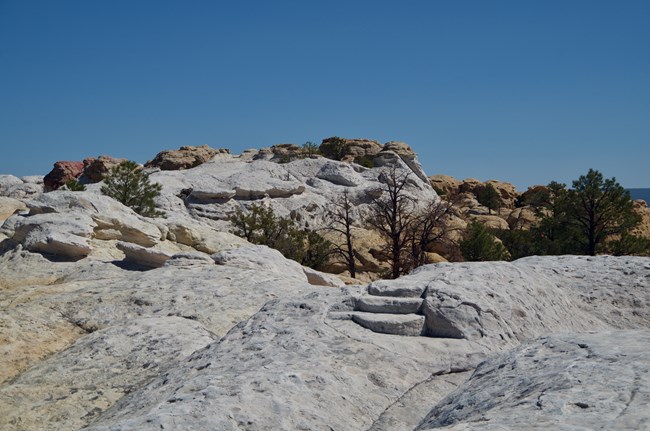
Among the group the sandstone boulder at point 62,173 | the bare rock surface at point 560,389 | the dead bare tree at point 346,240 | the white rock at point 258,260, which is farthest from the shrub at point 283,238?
the sandstone boulder at point 62,173

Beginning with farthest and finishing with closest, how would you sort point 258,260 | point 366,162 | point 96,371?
1. point 366,162
2. point 258,260
3. point 96,371

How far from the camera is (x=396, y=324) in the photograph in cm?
549

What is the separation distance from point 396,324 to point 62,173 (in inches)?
2621

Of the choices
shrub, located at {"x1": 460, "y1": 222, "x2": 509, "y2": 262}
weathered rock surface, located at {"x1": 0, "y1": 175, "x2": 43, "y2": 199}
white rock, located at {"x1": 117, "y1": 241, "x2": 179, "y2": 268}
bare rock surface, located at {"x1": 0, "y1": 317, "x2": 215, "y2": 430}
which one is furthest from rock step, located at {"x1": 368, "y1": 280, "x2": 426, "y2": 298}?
weathered rock surface, located at {"x1": 0, "y1": 175, "x2": 43, "y2": 199}

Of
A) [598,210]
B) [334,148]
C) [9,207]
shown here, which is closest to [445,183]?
[334,148]

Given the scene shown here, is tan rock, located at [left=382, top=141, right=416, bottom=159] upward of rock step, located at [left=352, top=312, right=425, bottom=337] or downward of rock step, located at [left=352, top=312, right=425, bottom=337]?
upward

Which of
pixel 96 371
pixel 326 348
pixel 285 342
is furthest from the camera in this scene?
pixel 96 371

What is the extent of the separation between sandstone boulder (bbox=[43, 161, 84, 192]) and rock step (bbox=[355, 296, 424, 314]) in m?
62.7

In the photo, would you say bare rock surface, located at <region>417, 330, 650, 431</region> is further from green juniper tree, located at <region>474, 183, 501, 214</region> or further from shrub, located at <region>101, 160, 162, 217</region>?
green juniper tree, located at <region>474, 183, 501, 214</region>

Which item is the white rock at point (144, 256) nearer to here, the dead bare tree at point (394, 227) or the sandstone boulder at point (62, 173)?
the dead bare tree at point (394, 227)

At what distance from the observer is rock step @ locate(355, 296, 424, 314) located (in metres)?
5.72

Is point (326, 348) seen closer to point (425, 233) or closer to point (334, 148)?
point (425, 233)

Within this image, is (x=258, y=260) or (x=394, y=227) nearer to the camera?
(x=258, y=260)

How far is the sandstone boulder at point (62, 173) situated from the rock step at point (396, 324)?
62996 millimetres
